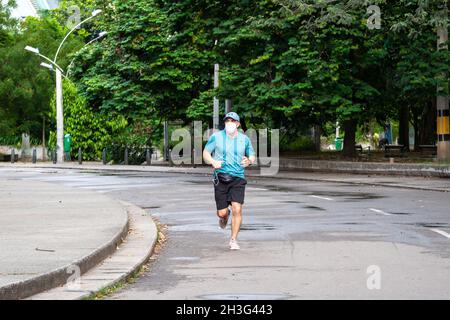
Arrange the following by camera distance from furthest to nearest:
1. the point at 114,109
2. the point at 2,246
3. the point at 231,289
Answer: the point at 114,109, the point at 2,246, the point at 231,289

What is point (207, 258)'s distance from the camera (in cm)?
1306

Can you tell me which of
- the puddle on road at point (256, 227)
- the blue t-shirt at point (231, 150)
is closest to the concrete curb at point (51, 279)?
the blue t-shirt at point (231, 150)

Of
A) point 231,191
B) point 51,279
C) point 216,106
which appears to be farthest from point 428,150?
point 51,279

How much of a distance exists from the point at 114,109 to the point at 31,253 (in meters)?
37.3

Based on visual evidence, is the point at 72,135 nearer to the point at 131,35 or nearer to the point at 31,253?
the point at 131,35

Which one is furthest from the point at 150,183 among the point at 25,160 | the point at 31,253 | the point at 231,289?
the point at 25,160

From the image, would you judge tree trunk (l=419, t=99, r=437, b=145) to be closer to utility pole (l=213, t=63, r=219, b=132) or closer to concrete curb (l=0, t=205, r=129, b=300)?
utility pole (l=213, t=63, r=219, b=132)

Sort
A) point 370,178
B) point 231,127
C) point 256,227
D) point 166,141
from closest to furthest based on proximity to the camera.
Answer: point 231,127, point 256,227, point 370,178, point 166,141

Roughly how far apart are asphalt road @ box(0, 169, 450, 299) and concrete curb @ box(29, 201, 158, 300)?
0.23 meters

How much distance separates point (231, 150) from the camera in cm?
1398

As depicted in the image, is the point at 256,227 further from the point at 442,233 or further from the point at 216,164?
the point at 216,164

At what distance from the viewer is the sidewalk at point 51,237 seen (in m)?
10.2

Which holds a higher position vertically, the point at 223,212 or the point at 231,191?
the point at 231,191

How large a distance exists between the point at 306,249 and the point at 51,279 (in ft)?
15.1
